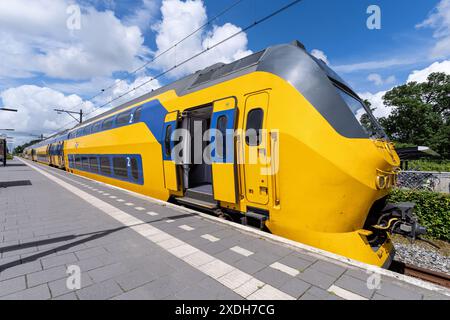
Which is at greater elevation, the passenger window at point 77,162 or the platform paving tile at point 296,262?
the passenger window at point 77,162

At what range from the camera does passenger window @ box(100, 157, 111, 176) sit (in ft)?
33.5

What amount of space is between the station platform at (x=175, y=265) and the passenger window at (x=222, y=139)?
137 centimetres

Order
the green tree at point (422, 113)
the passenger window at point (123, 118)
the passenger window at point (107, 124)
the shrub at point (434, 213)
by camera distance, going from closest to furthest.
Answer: the shrub at point (434, 213)
the passenger window at point (123, 118)
the passenger window at point (107, 124)
the green tree at point (422, 113)

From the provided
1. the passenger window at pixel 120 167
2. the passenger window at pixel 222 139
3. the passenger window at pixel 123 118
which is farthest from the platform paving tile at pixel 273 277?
the passenger window at pixel 123 118

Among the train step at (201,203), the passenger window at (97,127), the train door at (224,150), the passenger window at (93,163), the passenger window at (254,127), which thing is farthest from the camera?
the passenger window at (93,163)

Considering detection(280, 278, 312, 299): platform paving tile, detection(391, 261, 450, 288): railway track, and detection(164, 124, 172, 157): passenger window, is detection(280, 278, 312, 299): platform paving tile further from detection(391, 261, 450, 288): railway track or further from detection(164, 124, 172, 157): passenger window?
detection(164, 124, 172, 157): passenger window

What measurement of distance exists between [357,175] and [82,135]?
51.1 ft

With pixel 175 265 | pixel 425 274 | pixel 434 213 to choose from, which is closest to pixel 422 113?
pixel 434 213

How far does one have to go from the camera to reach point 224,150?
4355 mm

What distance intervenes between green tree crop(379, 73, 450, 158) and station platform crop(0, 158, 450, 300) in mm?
42207

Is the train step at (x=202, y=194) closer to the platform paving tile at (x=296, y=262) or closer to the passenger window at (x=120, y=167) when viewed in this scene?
the platform paving tile at (x=296, y=262)

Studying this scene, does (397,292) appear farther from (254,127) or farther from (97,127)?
(97,127)

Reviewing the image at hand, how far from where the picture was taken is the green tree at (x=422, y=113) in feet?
112
